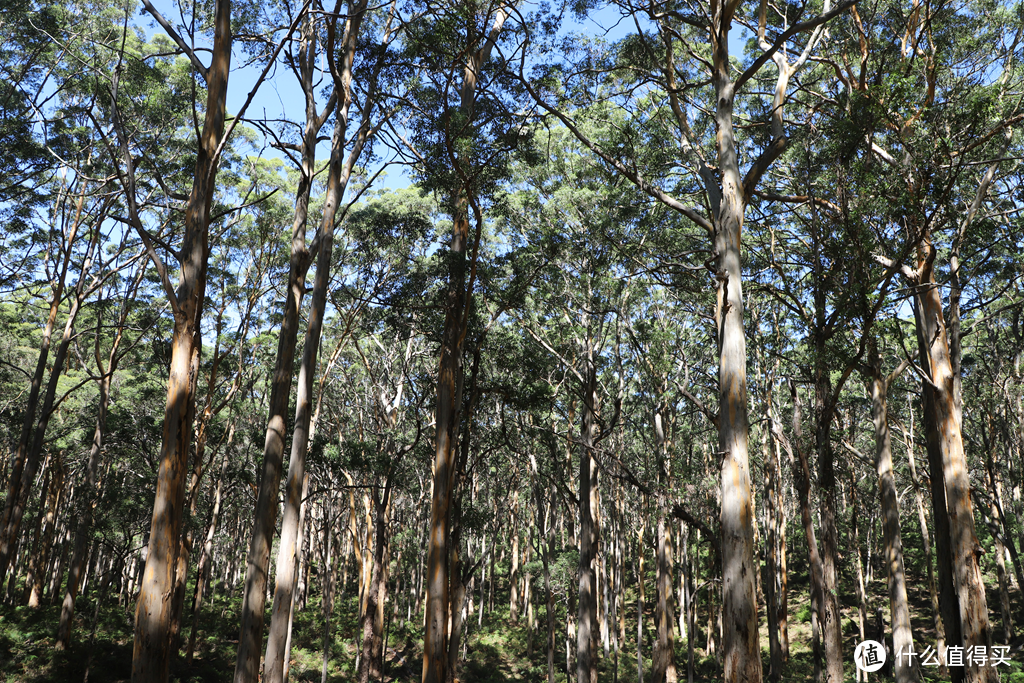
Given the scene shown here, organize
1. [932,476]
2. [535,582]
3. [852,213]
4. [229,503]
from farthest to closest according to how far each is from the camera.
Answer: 1. [229,503]
2. [535,582]
3. [932,476]
4. [852,213]

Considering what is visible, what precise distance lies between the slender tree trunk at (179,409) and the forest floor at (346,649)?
450 inches

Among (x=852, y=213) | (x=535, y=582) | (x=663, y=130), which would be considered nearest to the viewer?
(x=852, y=213)

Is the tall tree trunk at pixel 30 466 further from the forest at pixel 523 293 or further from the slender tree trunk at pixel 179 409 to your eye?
the slender tree trunk at pixel 179 409

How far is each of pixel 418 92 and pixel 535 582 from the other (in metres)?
15.7

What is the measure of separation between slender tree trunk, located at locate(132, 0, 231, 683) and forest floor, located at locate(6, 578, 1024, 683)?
1144 centimetres

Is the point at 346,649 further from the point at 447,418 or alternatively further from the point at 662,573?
the point at 447,418

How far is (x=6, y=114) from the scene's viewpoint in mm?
12719

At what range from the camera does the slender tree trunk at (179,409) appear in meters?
4.28

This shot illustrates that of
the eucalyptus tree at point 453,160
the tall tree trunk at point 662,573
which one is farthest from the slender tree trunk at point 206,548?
the tall tree trunk at point 662,573

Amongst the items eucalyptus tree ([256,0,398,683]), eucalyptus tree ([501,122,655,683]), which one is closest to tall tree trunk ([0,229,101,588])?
eucalyptus tree ([256,0,398,683])

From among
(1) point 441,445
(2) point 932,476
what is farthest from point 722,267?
(2) point 932,476

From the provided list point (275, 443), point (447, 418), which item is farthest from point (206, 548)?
point (275, 443)

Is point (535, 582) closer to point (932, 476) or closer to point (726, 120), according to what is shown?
point (932, 476)

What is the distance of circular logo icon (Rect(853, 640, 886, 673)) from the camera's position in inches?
499
